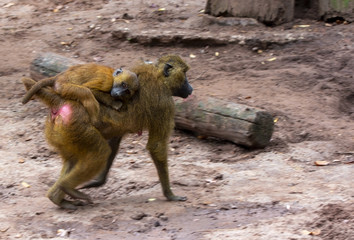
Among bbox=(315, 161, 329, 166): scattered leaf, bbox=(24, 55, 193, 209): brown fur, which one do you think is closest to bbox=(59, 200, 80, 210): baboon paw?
bbox=(24, 55, 193, 209): brown fur

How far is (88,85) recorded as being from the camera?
596cm

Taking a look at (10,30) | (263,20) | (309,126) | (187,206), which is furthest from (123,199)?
(10,30)

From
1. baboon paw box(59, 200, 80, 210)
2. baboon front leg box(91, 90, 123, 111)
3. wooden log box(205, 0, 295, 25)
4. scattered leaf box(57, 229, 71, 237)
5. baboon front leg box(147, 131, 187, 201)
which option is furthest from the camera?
wooden log box(205, 0, 295, 25)

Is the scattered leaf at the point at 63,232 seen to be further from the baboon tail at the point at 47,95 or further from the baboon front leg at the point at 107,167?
the baboon tail at the point at 47,95

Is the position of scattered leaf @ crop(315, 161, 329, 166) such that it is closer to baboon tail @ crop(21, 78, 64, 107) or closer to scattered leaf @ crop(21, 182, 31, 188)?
baboon tail @ crop(21, 78, 64, 107)

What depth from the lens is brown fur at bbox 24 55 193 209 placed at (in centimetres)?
585

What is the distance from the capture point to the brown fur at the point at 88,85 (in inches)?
229

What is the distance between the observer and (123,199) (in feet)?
21.4

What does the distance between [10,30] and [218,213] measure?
25.9 ft

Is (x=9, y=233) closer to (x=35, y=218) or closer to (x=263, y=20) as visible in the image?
(x=35, y=218)

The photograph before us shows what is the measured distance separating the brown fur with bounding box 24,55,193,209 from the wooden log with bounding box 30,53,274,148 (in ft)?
3.96

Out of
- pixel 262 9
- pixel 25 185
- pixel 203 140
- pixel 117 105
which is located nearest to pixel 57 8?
pixel 262 9

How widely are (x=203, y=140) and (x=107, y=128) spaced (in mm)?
2219

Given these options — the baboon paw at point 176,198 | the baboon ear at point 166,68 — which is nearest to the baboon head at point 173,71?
the baboon ear at point 166,68
